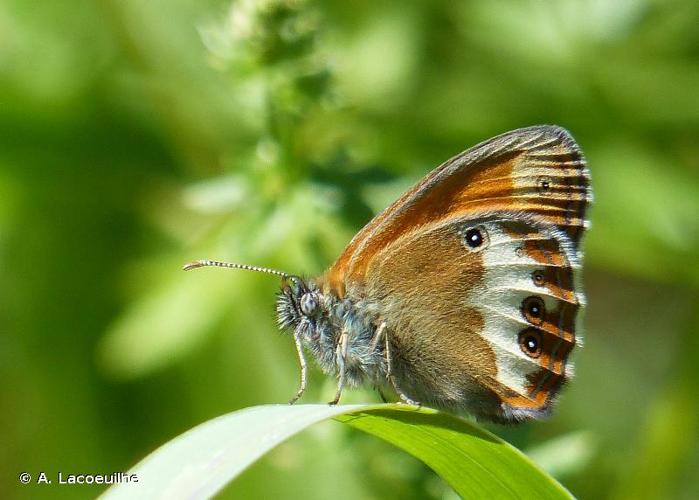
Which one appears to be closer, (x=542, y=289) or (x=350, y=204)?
(x=542, y=289)

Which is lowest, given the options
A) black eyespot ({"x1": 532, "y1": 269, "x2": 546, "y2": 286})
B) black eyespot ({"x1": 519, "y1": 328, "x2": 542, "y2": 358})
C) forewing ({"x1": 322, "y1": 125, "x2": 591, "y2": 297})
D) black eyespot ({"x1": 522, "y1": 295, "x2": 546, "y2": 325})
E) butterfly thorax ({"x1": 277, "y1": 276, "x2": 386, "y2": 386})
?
black eyespot ({"x1": 519, "y1": 328, "x2": 542, "y2": 358})

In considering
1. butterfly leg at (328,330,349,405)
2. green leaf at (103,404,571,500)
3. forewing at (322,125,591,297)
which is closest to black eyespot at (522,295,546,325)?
forewing at (322,125,591,297)

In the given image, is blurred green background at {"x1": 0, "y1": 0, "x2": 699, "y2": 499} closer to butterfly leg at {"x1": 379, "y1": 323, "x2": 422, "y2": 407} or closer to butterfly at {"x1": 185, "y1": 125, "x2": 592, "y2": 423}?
butterfly at {"x1": 185, "y1": 125, "x2": 592, "y2": 423}

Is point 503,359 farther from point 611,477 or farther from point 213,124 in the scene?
point 213,124

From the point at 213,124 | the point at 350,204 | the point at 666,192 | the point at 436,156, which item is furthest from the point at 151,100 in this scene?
the point at 666,192

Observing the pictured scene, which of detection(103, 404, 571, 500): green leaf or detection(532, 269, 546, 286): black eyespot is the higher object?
detection(532, 269, 546, 286): black eyespot

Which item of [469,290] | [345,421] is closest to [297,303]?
[469,290]

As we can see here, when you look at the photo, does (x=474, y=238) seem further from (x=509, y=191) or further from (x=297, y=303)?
(x=297, y=303)

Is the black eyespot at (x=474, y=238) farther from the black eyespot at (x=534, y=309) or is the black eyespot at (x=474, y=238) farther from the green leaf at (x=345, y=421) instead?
the green leaf at (x=345, y=421)
